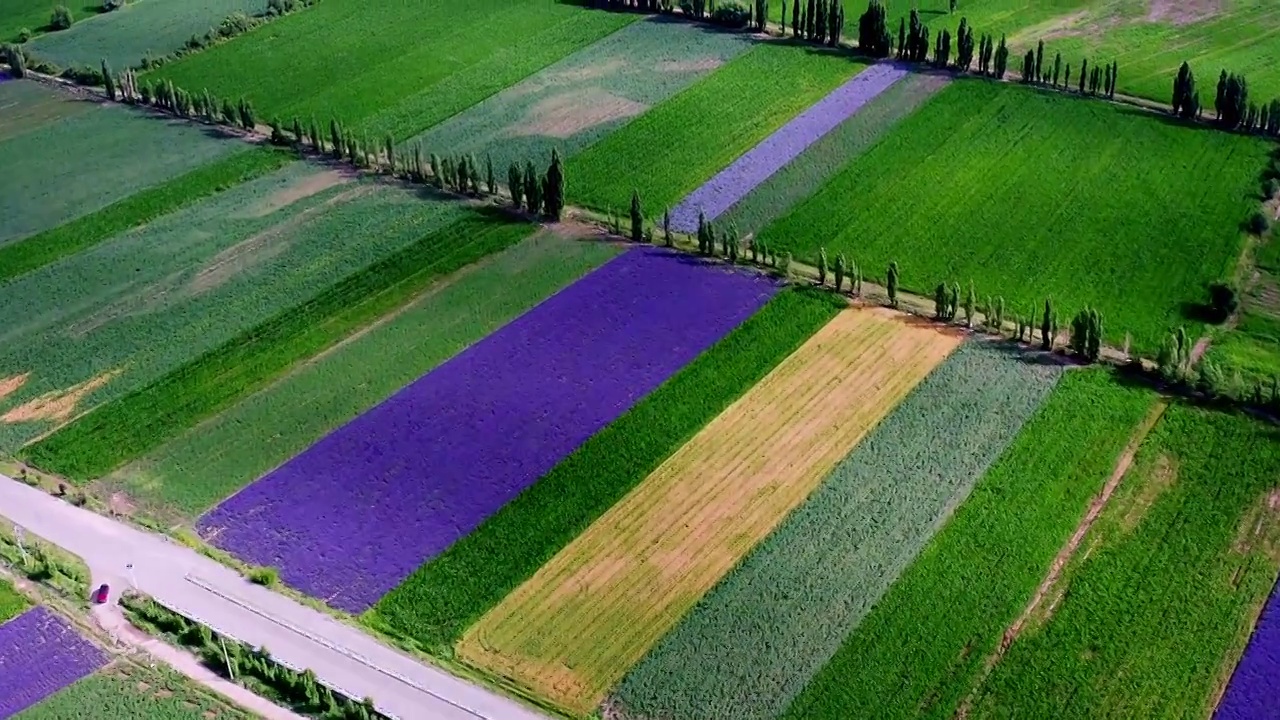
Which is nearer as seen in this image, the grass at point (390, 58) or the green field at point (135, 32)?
the grass at point (390, 58)

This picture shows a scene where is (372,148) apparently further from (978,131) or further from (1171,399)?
(1171,399)

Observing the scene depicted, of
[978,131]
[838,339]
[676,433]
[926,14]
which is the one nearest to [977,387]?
[838,339]

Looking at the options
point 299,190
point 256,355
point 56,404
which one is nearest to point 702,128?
point 299,190

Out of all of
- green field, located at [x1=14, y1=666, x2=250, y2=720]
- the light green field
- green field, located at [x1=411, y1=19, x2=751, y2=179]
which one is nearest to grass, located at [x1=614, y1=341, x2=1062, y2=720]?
green field, located at [x1=14, y1=666, x2=250, y2=720]

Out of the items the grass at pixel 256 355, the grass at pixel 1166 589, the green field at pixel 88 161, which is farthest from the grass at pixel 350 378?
the grass at pixel 1166 589

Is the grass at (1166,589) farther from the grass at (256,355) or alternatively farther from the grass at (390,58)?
the grass at (390,58)

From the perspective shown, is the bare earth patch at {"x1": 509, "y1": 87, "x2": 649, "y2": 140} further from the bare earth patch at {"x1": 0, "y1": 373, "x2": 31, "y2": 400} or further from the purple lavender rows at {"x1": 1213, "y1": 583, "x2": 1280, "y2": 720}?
the purple lavender rows at {"x1": 1213, "y1": 583, "x2": 1280, "y2": 720}

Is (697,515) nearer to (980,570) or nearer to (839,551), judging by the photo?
(839,551)
